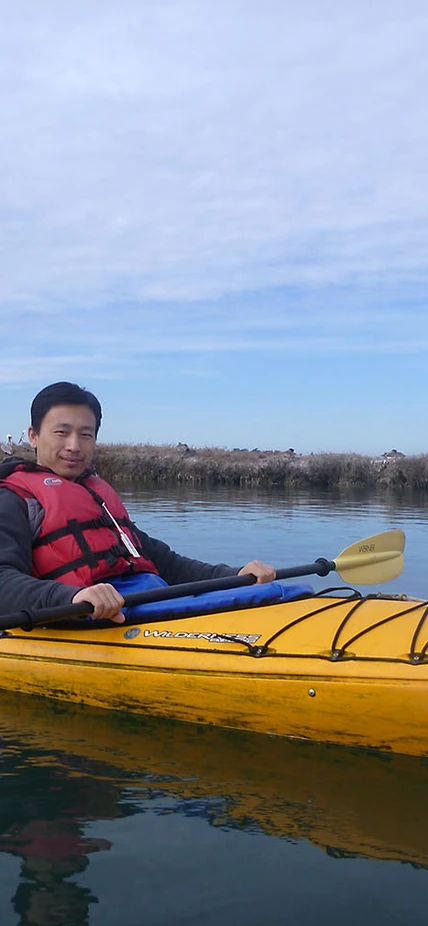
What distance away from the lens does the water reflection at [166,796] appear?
2.32m

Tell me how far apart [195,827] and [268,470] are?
22.2m

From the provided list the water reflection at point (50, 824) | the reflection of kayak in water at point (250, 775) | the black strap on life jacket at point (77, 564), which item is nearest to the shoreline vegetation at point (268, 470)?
the black strap on life jacket at point (77, 564)

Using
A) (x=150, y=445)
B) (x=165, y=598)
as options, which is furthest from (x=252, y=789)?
(x=150, y=445)

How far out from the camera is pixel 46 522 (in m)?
3.77

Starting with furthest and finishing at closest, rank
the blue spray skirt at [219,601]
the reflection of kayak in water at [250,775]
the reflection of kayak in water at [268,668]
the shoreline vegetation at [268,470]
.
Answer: the shoreline vegetation at [268,470] → the blue spray skirt at [219,601] → the reflection of kayak in water at [268,668] → the reflection of kayak in water at [250,775]

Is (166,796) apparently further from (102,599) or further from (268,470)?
(268,470)

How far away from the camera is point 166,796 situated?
281 centimetres

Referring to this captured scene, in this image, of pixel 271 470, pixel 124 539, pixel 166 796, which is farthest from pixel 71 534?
pixel 271 470

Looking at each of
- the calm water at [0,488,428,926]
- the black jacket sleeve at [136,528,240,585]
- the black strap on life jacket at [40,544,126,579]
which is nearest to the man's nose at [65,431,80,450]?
the black strap on life jacket at [40,544,126,579]

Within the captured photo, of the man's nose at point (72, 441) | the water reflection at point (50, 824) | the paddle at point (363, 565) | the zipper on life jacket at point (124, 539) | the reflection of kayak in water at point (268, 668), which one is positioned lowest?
the water reflection at point (50, 824)

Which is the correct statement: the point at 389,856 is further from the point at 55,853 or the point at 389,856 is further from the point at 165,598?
the point at 165,598

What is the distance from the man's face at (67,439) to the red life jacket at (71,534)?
77mm

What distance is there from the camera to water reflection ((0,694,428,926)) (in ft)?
7.60

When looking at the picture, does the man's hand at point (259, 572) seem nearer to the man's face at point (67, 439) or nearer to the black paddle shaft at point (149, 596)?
the black paddle shaft at point (149, 596)
